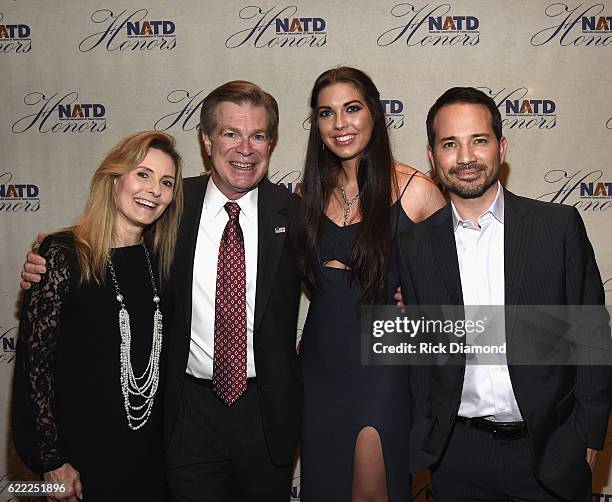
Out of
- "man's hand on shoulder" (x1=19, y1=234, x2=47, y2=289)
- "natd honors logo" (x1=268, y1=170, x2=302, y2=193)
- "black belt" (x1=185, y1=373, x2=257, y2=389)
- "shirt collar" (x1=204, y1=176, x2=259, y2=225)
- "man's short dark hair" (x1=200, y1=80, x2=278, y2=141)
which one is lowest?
"black belt" (x1=185, y1=373, x2=257, y2=389)

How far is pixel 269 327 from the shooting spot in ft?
7.69

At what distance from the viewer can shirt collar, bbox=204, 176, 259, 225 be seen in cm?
245

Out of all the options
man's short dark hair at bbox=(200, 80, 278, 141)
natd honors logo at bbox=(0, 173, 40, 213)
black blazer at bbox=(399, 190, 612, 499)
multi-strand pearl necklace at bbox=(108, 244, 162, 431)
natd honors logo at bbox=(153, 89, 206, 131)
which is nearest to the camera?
black blazer at bbox=(399, 190, 612, 499)

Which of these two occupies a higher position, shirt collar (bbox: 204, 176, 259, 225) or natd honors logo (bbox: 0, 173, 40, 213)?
natd honors logo (bbox: 0, 173, 40, 213)

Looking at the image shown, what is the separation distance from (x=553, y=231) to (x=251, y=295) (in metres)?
1.14

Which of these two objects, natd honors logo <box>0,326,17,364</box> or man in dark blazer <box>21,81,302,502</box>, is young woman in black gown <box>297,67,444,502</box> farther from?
natd honors logo <box>0,326,17,364</box>

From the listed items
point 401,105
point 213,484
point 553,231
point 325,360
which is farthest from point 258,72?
point 213,484

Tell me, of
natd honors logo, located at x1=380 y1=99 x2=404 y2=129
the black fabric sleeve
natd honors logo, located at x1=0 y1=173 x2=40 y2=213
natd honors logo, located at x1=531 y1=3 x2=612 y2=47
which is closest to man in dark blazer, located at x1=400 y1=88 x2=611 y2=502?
natd honors logo, located at x1=380 y1=99 x2=404 y2=129

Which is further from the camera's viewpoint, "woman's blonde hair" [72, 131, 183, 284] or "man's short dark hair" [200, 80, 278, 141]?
"man's short dark hair" [200, 80, 278, 141]

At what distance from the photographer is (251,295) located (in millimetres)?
2381

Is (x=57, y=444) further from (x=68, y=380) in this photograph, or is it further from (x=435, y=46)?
(x=435, y=46)

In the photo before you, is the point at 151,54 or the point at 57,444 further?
the point at 151,54

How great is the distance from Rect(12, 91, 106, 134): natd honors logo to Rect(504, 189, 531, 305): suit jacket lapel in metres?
2.34

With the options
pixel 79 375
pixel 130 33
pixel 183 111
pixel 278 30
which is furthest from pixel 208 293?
pixel 130 33
